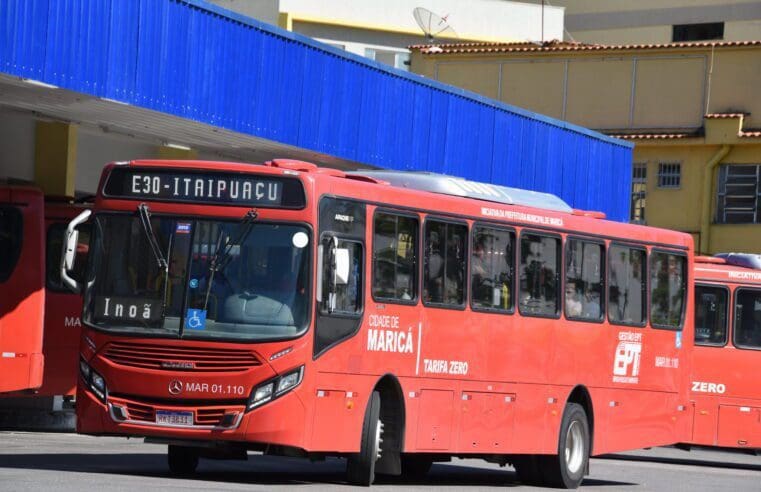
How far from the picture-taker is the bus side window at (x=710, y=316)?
82.5ft

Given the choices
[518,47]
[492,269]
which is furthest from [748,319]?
[518,47]

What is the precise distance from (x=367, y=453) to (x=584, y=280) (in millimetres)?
4563

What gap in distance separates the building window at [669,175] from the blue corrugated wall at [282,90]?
8475mm

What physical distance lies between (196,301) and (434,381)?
297 cm

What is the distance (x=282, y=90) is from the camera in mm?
25234

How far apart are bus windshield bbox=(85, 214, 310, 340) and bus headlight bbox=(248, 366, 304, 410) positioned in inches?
13.7

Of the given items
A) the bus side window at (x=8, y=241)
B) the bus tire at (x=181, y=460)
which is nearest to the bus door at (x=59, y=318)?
the bus side window at (x=8, y=241)

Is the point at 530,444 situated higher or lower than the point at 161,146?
lower

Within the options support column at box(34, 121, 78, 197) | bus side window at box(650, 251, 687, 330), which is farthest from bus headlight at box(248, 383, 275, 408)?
support column at box(34, 121, 78, 197)

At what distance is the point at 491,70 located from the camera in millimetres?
48750

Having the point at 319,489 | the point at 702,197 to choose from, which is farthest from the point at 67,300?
the point at 702,197

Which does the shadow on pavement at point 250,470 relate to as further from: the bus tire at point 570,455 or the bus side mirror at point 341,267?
the bus side mirror at point 341,267

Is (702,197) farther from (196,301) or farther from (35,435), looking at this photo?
(196,301)

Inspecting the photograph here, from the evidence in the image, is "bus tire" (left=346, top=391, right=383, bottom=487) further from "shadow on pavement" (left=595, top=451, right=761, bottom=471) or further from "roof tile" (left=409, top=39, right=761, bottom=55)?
"roof tile" (left=409, top=39, right=761, bottom=55)
